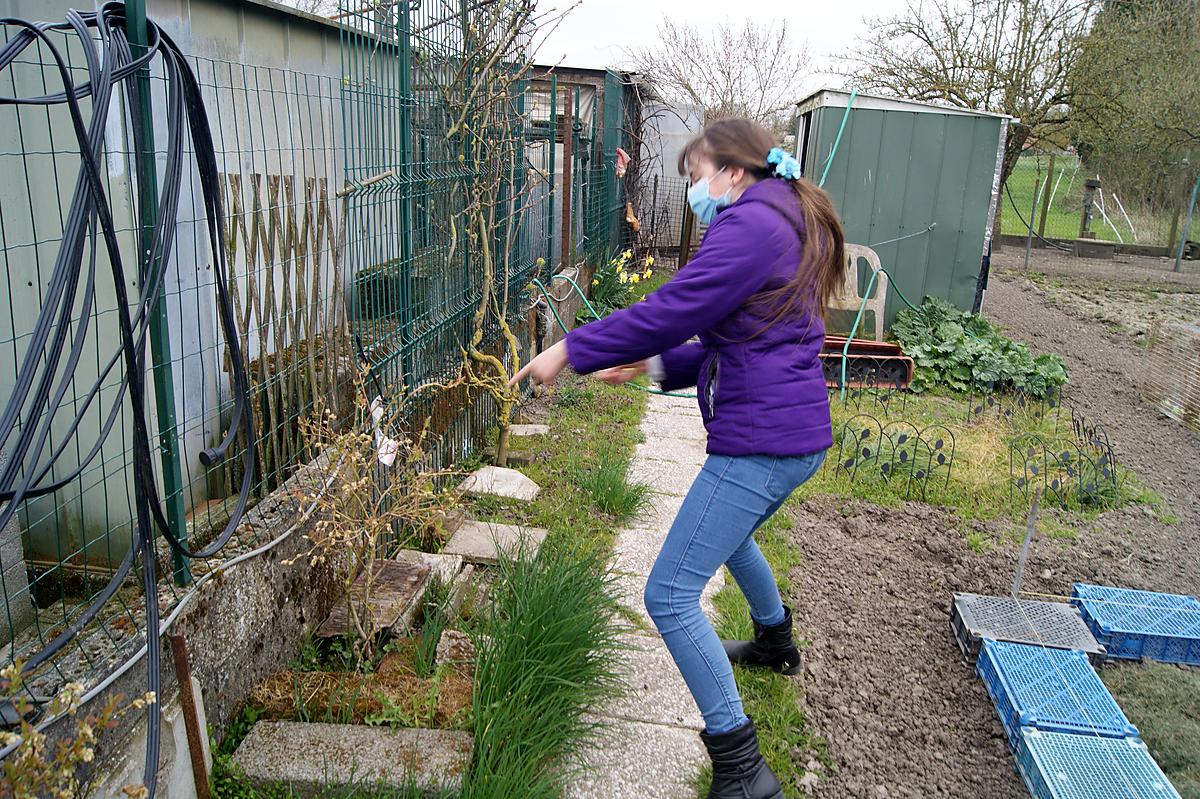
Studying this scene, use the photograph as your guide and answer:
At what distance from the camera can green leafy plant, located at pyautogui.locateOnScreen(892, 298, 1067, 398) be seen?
7676 mm

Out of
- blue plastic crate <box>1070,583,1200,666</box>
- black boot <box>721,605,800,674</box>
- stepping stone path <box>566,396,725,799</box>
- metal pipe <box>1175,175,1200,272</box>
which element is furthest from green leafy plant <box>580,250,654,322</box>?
metal pipe <box>1175,175,1200,272</box>

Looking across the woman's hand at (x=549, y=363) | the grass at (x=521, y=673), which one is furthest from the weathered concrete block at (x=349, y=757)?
the woman's hand at (x=549, y=363)

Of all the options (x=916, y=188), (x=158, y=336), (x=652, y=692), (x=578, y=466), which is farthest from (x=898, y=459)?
(x=158, y=336)

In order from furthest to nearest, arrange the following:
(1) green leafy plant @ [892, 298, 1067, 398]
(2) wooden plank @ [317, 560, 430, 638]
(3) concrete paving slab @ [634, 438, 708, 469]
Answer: (1) green leafy plant @ [892, 298, 1067, 398], (3) concrete paving slab @ [634, 438, 708, 469], (2) wooden plank @ [317, 560, 430, 638]

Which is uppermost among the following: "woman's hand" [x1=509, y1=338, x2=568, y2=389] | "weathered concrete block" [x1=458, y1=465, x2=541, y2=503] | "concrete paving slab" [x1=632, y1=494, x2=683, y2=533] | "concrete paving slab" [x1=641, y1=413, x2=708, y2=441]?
"woman's hand" [x1=509, y1=338, x2=568, y2=389]

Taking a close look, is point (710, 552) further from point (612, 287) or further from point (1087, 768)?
point (612, 287)

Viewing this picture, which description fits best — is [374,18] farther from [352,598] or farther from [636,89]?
[636,89]

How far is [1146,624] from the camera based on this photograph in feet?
11.6

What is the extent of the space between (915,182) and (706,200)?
267 inches

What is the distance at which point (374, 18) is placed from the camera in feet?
12.3

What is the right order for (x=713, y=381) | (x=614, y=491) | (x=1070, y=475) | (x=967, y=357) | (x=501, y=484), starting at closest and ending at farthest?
(x=713, y=381), (x=614, y=491), (x=501, y=484), (x=1070, y=475), (x=967, y=357)

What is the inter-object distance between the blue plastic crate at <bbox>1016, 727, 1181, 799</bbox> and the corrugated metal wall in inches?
246

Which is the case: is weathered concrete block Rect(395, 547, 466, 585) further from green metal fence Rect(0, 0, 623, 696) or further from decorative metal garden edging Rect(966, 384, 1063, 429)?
decorative metal garden edging Rect(966, 384, 1063, 429)

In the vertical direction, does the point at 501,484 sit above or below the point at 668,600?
below
